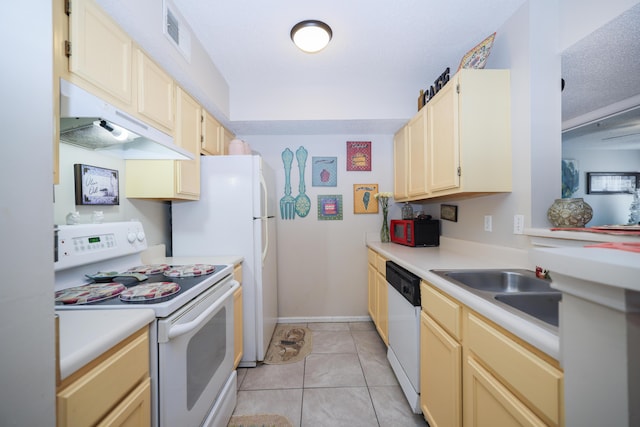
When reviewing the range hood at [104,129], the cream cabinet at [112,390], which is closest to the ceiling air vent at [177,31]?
the range hood at [104,129]

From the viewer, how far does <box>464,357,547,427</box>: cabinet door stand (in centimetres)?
69

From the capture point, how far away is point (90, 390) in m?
0.61

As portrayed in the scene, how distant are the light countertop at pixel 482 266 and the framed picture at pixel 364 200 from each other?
1.59 feet

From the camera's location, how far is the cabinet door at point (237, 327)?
64.7 inches

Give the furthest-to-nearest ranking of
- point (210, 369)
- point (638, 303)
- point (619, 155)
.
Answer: point (619, 155), point (210, 369), point (638, 303)

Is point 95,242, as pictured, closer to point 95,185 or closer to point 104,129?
point 95,185

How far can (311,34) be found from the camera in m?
1.55

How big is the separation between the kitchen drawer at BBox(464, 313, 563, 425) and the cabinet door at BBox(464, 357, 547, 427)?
0.03m

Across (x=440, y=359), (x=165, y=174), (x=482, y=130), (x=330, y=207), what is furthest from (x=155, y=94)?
(x=440, y=359)

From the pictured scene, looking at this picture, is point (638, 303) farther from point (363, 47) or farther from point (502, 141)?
point (363, 47)

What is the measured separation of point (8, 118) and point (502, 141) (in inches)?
80.6

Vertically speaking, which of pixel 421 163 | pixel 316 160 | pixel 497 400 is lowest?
pixel 497 400

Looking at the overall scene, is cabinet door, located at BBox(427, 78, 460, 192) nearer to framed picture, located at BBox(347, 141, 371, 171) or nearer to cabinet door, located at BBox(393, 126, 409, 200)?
cabinet door, located at BBox(393, 126, 409, 200)

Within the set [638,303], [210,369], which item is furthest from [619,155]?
[210,369]
